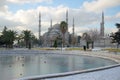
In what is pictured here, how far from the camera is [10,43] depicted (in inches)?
3268

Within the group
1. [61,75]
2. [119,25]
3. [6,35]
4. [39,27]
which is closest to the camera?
[61,75]

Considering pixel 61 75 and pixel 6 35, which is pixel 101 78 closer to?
pixel 61 75

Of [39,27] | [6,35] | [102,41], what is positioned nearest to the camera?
[6,35]

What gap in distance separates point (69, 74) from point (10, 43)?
2870 inches

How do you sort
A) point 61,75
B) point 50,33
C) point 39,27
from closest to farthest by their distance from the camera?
point 61,75 < point 39,27 < point 50,33

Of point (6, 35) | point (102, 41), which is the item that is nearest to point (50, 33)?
point (102, 41)

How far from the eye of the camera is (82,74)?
1208 centimetres

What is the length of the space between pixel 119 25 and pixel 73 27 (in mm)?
55864

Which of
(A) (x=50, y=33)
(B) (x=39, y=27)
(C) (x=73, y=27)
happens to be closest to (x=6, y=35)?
(B) (x=39, y=27)

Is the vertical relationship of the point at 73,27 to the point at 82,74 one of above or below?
above

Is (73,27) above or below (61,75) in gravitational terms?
above

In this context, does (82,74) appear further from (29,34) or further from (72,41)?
(72,41)

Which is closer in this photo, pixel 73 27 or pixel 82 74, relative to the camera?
pixel 82 74

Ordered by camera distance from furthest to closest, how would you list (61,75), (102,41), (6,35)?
(102,41), (6,35), (61,75)
